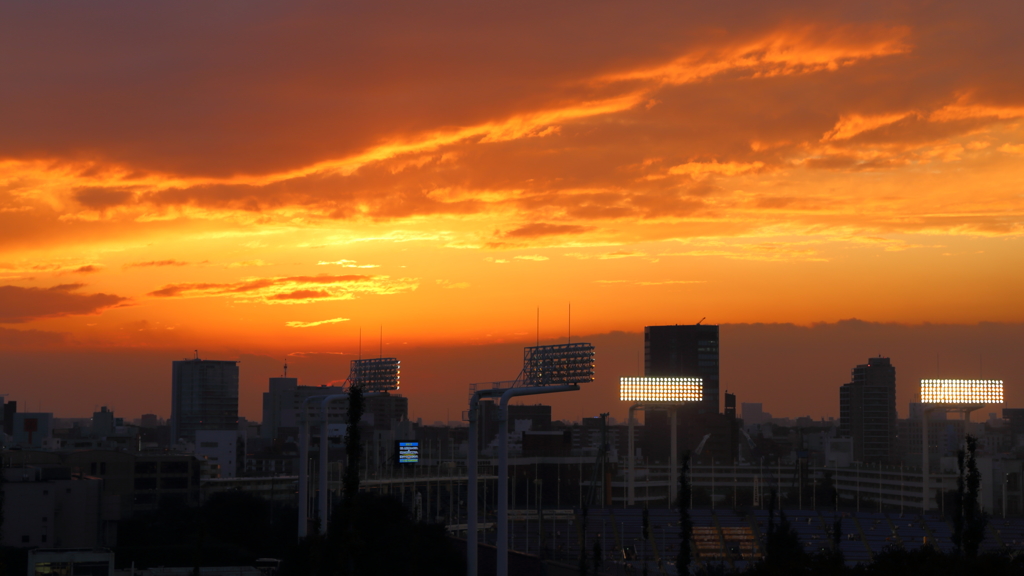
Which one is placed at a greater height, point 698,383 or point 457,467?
point 698,383

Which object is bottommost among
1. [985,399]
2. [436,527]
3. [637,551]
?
[637,551]

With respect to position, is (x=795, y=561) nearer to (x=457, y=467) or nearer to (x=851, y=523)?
(x=851, y=523)

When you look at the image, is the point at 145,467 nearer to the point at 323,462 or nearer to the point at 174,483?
the point at 174,483

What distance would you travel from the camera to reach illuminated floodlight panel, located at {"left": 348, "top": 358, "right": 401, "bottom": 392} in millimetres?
81500

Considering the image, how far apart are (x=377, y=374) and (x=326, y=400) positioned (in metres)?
15.1

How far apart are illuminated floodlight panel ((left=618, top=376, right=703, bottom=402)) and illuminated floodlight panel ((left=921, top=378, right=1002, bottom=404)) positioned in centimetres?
3182

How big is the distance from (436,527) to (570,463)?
109728 mm

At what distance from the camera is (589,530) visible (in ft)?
386

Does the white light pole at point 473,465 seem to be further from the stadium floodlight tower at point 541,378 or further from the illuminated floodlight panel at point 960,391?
the illuminated floodlight panel at point 960,391

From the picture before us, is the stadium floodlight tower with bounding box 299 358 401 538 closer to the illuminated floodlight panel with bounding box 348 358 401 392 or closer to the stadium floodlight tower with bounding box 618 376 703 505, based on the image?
the illuminated floodlight panel with bounding box 348 358 401 392

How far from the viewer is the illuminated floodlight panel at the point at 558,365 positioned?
55.8 metres

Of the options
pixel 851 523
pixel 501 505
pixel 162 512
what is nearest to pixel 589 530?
pixel 851 523

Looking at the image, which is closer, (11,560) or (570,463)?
(11,560)

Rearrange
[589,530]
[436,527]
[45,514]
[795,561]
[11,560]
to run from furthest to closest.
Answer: [589,530] → [45,514] → [11,560] → [436,527] → [795,561]
